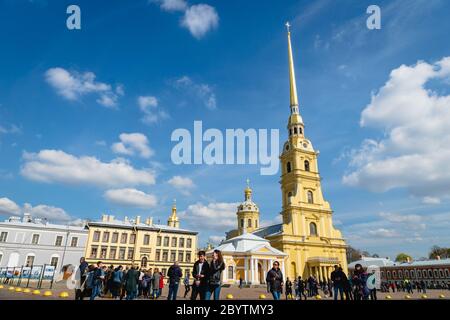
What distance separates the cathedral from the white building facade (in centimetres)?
3173

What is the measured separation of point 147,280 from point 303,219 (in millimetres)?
40739

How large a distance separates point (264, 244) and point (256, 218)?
32382 mm

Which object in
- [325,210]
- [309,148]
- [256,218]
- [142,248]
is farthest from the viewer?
[256,218]

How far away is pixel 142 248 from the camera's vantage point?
158ft

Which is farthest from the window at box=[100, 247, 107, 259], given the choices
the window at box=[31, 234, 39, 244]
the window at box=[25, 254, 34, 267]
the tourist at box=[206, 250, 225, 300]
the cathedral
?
the tourist at box=[206, 250, 225, 300]

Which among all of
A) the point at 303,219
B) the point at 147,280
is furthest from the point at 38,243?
the point at 303,219

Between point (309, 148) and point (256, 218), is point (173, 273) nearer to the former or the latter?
point (309, 148)

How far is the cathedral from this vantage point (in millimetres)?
49000

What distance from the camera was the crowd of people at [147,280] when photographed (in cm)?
869

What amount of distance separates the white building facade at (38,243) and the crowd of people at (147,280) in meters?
29.8

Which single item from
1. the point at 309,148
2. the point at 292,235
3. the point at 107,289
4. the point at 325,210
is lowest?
the point at 107,289

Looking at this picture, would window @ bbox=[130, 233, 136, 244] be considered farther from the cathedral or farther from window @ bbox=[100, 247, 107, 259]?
the cathedral
